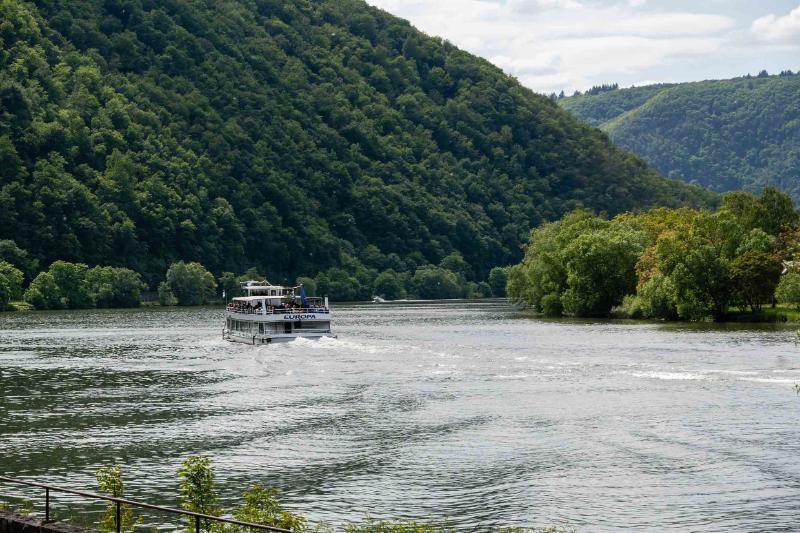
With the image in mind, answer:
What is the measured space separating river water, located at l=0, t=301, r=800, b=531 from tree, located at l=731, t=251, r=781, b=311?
2329 cm

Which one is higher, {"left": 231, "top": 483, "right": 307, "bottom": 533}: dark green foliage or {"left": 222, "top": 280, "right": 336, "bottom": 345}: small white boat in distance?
{"left": 222, "top": 280, "right": 336, "bottom": 345}: small white boat in distance

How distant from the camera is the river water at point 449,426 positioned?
137ft

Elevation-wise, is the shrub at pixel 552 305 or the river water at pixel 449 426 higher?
the shrub at pixel 552 305

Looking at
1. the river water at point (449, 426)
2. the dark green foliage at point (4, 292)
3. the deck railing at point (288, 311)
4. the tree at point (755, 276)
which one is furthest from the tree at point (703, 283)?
the dark green foliage at point (4, 292)

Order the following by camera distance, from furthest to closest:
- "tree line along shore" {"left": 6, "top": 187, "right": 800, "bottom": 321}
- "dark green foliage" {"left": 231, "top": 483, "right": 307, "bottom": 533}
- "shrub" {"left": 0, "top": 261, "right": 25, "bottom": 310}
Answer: "shrub" {"left": 0, "top": 261, "right": 25, "bottom": 310} < "tree line along shore" {"left": 6, "top": 187, "right": 800, "bottom": 321} < "dark green foliage" {"left": 231, "top": 483, "right": 307, "bottom": 533}

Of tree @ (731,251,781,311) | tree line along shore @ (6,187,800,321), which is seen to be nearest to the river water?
tree @ (731,251,781,311)

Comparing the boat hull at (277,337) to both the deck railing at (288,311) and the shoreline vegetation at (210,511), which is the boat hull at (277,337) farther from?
the shoreline vegetation at (210,511)

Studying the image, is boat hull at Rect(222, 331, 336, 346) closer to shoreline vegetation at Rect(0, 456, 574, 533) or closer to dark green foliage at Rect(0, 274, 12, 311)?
shoreline vegetation at Rect(0, 456, 574, 533)

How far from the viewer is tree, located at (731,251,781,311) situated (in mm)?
126750

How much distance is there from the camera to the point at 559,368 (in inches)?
3233

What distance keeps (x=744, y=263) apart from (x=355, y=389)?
6869cm

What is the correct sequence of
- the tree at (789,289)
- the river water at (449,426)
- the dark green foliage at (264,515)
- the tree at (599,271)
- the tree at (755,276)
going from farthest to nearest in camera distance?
the tree at (599,271), the tree at (755,276), the tree at (789,289), the river water at (449,426), the dark green foliage at (264,515)

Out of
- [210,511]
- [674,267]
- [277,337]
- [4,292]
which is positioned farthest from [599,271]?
[210,511]

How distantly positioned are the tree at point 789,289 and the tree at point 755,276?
3.94 m
